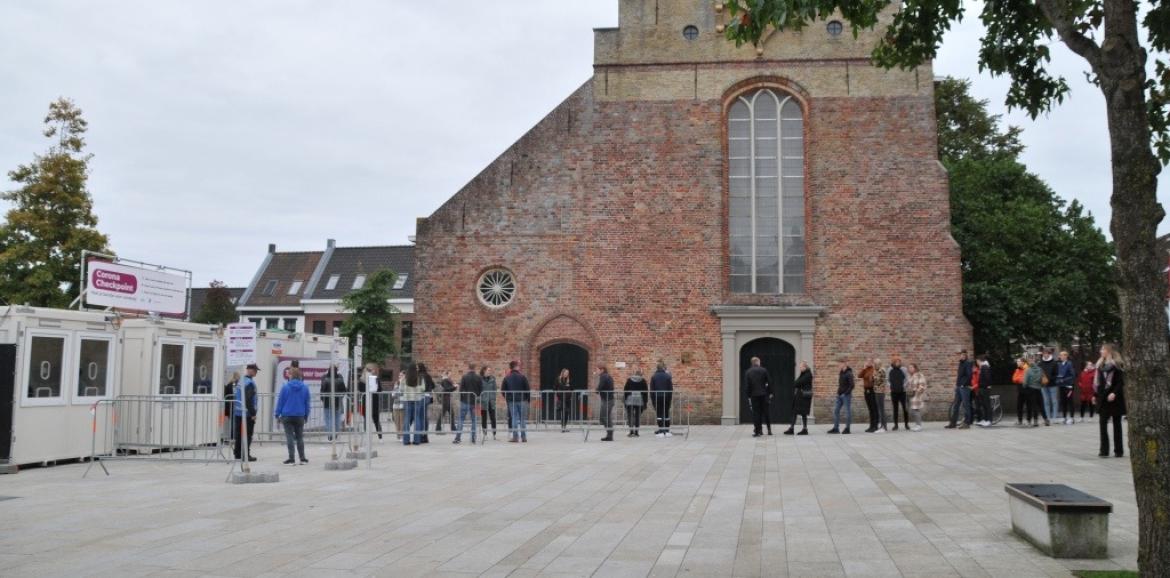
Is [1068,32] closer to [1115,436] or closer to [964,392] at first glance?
[1115,436]

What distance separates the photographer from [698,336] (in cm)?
2516

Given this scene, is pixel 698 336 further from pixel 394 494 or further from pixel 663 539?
pixel 663 539

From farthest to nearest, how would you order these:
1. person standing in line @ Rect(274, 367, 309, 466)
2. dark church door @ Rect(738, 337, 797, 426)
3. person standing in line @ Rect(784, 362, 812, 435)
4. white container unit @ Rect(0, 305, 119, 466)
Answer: dark church door @ Rect(738, 337, 797, 426) → person standing in line @ Rect(784, 362, 812, 435) → person standing in line @ Rect(274, 367, 309, 466) → white container unit @ Rect(0, 305, 119, 466)

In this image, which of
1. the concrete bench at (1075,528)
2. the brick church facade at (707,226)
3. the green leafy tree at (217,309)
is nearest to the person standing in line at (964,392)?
the brick church facade at (707,226)

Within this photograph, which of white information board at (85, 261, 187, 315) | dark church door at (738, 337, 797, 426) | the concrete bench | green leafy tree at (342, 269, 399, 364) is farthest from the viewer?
green leafy tree at (342, 269, 399, 364)

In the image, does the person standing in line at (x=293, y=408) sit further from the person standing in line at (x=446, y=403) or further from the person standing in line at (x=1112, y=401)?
the person standing in line at (x=1112, y=401)

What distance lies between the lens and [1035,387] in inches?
816

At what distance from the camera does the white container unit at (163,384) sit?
1631 centimetres

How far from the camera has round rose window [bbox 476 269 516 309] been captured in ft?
84.8

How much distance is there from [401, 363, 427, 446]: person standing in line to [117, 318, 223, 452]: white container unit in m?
3.52

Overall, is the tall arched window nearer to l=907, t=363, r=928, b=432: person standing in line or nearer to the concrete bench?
l=907, t=363, r=928, b=432: person standing in line

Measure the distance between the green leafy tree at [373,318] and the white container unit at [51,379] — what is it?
30.9m

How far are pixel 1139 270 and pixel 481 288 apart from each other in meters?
21.5

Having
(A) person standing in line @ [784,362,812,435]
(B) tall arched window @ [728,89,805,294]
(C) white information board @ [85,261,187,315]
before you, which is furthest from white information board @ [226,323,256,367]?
(B) tall arched window @ [728,89,805,294]
